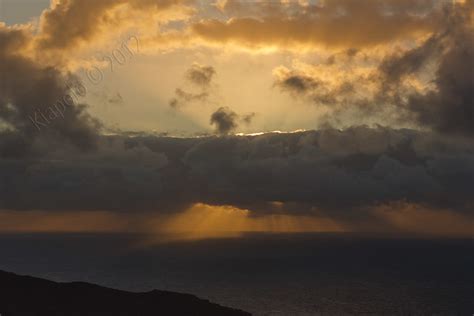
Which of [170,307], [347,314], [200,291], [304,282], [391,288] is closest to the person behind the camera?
[170,307]

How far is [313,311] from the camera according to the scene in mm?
128500

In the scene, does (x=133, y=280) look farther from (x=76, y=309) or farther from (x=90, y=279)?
(x=76, y=309)

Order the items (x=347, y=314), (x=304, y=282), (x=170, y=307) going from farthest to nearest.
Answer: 1. (x=304, y=282)
2. (x=347, y=314)
3. (x=170, y=307)

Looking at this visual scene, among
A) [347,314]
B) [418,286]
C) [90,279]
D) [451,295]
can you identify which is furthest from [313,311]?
[90,279]

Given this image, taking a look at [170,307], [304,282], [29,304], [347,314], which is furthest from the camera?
[304,282]

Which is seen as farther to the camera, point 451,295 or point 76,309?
point 451,295

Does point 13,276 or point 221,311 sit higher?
point 13,276

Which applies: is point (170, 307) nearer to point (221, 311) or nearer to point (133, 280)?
point (221, 311)

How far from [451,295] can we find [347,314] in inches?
1977

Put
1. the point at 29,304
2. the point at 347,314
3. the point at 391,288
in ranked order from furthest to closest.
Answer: the point at 391,288 < the point at 347,314 < the point at 29,304

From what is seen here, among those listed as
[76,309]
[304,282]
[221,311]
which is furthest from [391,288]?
[76,309]

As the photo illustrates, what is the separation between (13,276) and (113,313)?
1712 cm

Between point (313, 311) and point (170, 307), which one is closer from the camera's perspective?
point (170, 307)

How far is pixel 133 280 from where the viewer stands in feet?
603
